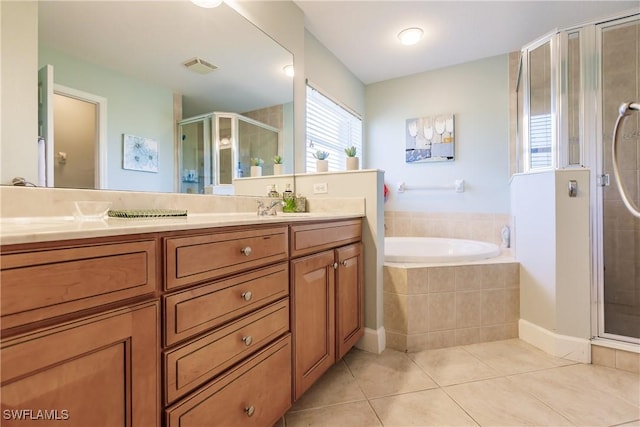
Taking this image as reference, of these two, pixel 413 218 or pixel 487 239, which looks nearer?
pixel 487 239

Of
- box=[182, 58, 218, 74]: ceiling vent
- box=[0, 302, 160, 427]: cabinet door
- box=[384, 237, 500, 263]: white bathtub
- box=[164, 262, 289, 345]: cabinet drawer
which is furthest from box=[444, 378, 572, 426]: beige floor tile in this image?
box=[182, 58, 218, 74]: ceiling vent

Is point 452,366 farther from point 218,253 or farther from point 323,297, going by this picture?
point 218,253

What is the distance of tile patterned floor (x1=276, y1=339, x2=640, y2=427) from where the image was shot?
127cm

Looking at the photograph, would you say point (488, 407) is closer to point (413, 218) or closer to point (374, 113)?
point (413, 218)

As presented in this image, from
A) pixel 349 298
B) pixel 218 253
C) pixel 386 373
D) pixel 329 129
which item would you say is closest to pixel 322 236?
pixel 349 298

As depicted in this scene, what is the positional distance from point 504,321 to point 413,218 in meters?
1.49

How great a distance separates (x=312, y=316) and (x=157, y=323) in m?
0.74

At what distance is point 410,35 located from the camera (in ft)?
8.47

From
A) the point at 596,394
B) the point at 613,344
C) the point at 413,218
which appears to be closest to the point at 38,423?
the point at 596,394

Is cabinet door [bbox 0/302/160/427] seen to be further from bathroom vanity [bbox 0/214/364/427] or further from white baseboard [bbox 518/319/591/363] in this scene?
white baseboard [bbox 518/319/591/363]

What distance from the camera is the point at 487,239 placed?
2.97m

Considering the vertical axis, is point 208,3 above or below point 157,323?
above

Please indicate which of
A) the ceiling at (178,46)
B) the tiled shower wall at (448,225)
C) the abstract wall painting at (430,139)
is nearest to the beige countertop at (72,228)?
the ceiling at (178,46)

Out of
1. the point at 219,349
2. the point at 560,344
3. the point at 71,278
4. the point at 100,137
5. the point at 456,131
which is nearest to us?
the point at 71,278
